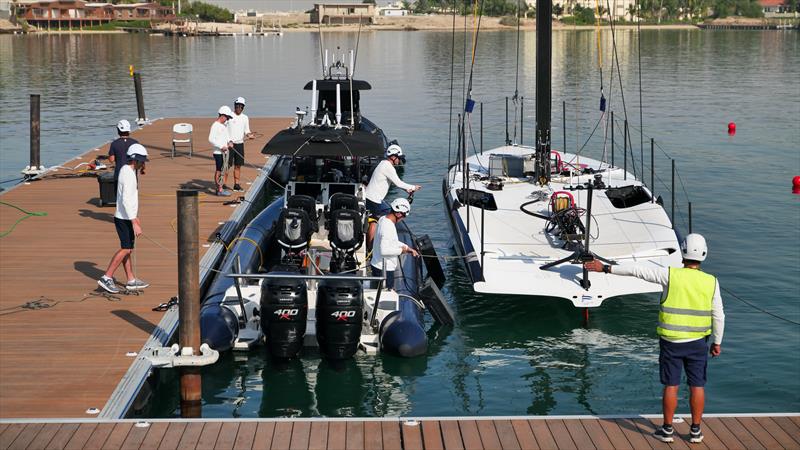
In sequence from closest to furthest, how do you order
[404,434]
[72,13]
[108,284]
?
[404,434], [108,284], [72,13]

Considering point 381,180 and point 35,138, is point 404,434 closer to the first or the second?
point 381,180

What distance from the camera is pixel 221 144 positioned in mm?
19484

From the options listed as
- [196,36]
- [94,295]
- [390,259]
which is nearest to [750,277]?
[390,259]

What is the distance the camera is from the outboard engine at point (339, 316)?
39.1ft

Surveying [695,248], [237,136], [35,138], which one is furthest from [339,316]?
[35,138]

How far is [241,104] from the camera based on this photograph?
20.6 m

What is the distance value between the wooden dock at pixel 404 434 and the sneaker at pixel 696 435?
46 mm

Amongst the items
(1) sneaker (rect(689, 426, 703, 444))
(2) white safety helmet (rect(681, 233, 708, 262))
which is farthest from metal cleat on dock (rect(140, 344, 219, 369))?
(2) white safety helmet (rect(681, 233, 708, 262))

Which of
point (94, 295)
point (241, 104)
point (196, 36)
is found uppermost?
point (196, 36)

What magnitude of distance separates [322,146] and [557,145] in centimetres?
1689

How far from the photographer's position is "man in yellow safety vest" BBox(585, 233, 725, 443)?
884cm

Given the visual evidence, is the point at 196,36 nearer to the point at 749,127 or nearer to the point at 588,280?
the point at 749,127

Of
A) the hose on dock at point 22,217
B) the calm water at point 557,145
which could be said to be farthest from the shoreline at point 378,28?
the hose on dock at point 22,217

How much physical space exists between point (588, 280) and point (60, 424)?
7.33 metres
